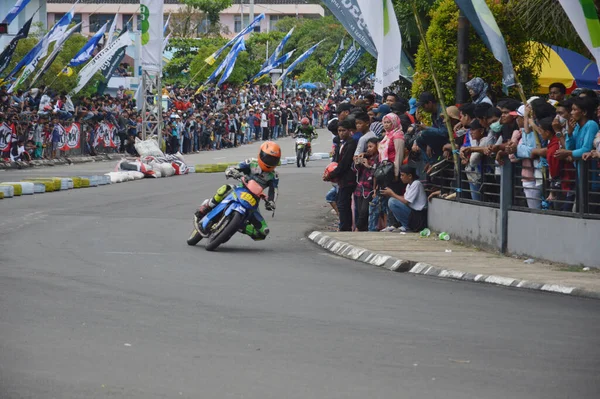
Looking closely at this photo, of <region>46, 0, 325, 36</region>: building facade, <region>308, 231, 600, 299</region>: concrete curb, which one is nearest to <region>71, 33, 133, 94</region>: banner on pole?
<region>308, 231, 600, 299</region>: concrete curb

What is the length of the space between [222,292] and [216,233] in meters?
4.14

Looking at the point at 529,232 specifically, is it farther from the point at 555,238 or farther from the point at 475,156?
the point at 475,156

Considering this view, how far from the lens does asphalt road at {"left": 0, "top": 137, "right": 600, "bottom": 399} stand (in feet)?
22.6

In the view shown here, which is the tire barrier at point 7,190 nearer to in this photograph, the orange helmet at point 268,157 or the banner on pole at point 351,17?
the banner on pole at point 351,17

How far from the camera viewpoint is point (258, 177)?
15180mm

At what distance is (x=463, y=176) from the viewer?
51.6 ft

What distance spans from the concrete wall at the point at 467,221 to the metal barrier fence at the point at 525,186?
126 mm

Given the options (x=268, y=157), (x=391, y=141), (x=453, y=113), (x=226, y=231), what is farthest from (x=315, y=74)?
(x=226, y=231)

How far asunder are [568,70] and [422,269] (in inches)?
383

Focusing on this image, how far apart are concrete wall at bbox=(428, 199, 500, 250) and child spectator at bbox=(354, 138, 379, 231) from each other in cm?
104

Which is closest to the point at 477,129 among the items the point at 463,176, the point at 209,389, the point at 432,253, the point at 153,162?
the point at 463,176

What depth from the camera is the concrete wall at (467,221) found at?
1442cm

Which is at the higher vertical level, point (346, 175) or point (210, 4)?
point (210, 4)

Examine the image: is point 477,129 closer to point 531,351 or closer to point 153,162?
point 531,351
